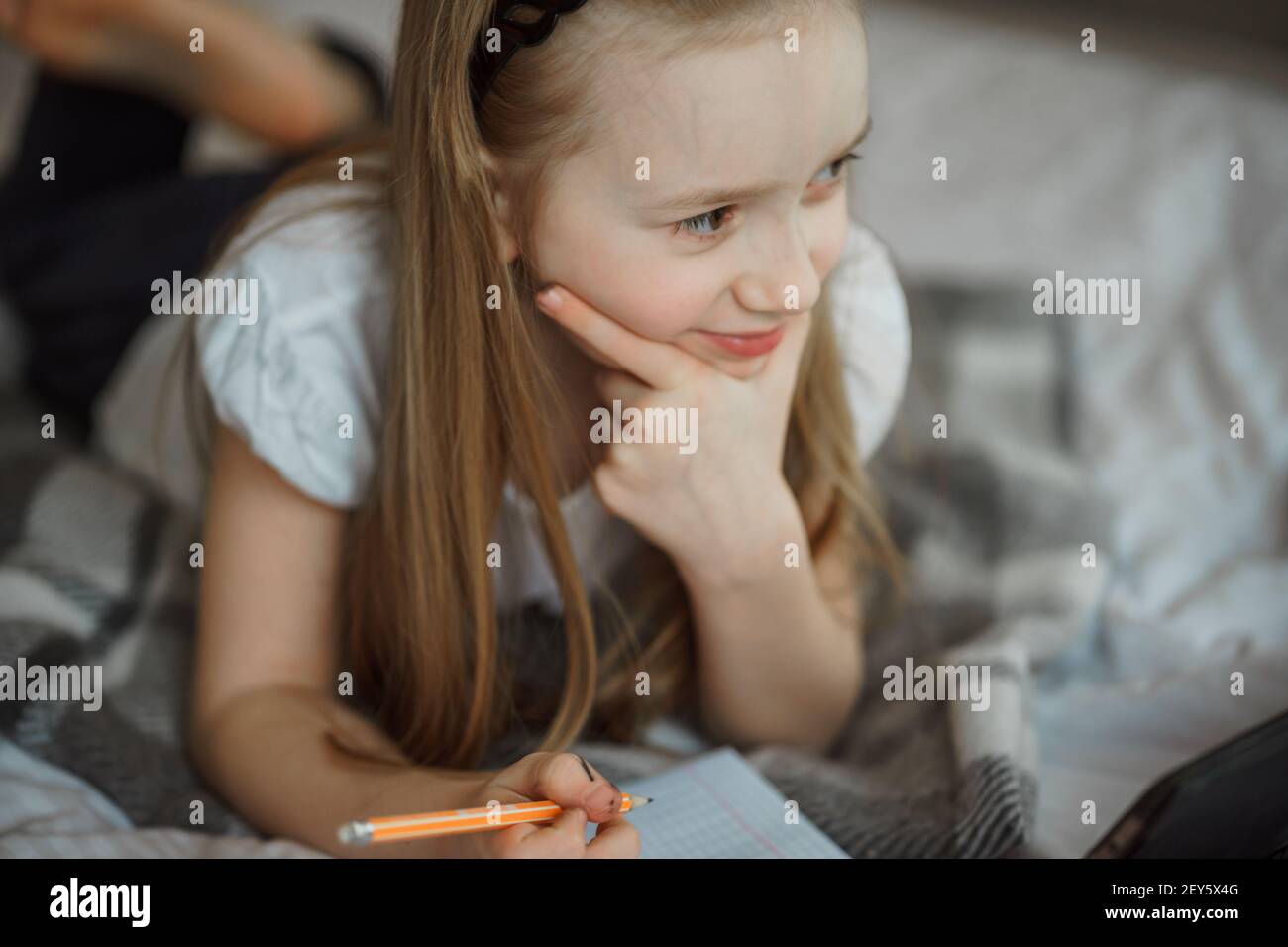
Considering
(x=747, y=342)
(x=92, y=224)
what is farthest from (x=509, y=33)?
(x=92, y=224)

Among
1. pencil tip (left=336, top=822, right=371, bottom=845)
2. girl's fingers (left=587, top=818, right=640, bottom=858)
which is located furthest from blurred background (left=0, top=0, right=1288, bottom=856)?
pencil tip (left=336, top=822, right=371, bottom=845)

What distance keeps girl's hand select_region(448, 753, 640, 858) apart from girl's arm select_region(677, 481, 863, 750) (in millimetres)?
189

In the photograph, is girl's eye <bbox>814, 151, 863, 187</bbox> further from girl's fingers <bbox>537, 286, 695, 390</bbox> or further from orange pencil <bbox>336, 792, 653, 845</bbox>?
orange pencil <bbox>336, 792, 653, 845</bbox>

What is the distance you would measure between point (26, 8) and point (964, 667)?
905 mm

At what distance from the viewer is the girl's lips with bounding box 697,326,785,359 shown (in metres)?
0.65

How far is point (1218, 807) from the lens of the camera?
21.4 inches

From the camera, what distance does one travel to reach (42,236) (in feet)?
3.54

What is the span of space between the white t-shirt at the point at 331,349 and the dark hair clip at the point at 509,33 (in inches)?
5.6

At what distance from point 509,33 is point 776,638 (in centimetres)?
37

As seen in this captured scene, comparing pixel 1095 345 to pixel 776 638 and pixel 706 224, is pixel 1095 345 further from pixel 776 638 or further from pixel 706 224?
pixel 706 224

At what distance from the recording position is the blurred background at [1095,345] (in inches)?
31.8

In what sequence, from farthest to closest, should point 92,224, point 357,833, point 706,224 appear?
1. point 92,224
2. point 706,224
3. point 357,833
